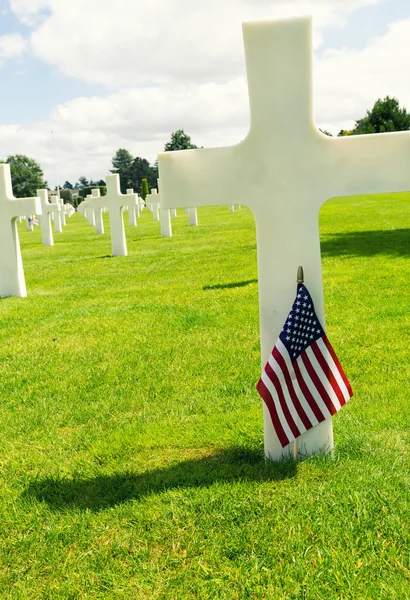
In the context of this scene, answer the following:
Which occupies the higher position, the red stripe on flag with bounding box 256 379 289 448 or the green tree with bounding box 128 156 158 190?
the green tree with bounding box 128 156 158 190

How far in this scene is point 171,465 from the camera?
373cm

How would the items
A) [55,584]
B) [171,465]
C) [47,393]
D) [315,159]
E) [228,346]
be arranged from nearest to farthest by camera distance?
1. [55,584]
2. [315,159]
3. [171,465]
4. [47,393]
5. [228,346]

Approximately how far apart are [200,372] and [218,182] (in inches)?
89.9

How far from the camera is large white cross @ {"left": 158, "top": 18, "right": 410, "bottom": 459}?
3355 millimetres

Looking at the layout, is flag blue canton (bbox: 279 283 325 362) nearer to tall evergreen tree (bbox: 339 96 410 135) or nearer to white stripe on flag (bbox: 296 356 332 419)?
white stripe on flag (bbox: 296 356 332 419)

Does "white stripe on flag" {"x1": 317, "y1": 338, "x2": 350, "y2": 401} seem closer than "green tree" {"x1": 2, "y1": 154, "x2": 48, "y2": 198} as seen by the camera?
Yes

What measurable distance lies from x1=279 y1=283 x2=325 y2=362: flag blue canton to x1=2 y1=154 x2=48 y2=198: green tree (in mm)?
86214

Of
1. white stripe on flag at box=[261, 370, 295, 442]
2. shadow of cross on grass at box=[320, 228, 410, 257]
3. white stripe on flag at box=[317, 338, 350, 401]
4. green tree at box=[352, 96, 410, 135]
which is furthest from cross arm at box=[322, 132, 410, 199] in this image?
green tree at box=[352, 96, 410, 135]

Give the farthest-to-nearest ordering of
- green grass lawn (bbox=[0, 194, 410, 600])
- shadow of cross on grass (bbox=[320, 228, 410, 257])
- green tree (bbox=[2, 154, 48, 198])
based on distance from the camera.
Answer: green tree (bbox=[2, 154, 48, 198]) → shadow of cross on grass (bbox=[320, 228, 410, 257]) → green grass lawn (bbox=[0, 194, 410, 600])

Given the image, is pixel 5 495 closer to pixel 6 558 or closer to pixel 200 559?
pixel 6 558

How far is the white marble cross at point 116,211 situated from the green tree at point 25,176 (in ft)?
241

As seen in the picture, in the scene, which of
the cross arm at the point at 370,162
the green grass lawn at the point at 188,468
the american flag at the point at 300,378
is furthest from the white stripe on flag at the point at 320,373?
the cross arm at the point at 370,162

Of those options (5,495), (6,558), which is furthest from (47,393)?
(6,558)

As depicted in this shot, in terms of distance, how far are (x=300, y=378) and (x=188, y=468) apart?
2.72 feet
